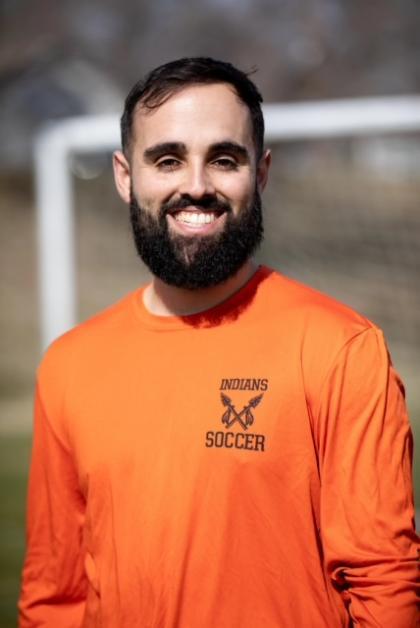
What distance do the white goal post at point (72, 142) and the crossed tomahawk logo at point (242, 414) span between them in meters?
3.06

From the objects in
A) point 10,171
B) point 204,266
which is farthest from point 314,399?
point 10,171

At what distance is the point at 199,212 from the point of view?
80.6 inches

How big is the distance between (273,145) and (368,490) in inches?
347

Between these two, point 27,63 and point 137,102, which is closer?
point 137,102

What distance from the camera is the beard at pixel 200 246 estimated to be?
207cm

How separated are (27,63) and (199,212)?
20872 millimetres

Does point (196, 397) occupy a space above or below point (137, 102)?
below

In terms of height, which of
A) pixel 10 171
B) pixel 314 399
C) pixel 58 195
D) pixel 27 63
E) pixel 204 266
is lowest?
pixel 314 399

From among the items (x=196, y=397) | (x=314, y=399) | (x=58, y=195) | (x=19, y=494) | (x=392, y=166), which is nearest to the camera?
(x=314, y=399)

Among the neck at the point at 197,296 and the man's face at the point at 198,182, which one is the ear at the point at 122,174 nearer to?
the man's face at the point at 198,182

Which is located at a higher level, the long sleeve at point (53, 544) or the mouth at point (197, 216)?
the mouth at point (197, 216)

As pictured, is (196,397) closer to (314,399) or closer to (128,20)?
(314,399)

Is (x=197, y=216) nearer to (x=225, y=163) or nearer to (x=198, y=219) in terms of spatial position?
(x=198, y=219)

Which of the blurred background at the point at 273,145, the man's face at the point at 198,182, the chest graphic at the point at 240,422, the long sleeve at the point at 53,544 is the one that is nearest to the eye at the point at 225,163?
the man's face at the point at 198,182
